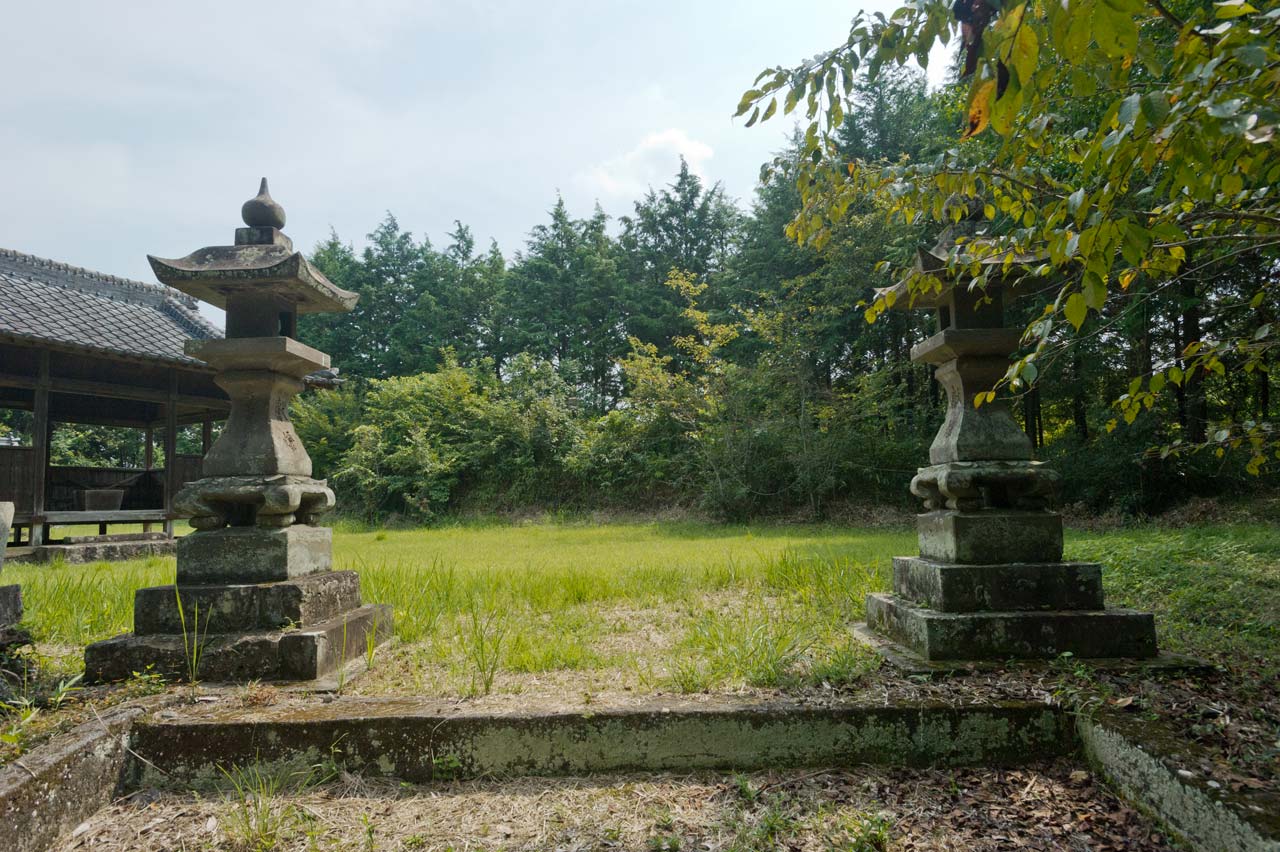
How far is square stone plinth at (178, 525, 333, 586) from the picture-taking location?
10.1ft

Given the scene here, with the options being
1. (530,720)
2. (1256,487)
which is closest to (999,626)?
(530,720)

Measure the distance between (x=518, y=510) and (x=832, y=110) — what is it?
13593mm

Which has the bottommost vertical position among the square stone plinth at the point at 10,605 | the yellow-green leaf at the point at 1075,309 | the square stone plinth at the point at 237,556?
the square stone plinth at the point at 10,605

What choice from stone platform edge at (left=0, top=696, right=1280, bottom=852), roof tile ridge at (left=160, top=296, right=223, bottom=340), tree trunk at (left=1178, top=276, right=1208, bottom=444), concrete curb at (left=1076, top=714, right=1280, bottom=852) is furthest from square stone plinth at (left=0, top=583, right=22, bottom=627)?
tree trunk at (left=1178, top=276, right=1208, bottom=444)

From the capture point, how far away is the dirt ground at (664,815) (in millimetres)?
1897

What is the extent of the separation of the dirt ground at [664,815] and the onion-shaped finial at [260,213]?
9.01 feet

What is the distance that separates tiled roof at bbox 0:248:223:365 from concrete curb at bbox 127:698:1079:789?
20.7ft

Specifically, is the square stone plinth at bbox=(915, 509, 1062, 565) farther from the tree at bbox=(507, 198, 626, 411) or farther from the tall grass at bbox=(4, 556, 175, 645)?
the tree at bbox=(507, 198, 626, 411)

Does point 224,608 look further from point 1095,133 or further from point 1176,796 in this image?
point 1095,133

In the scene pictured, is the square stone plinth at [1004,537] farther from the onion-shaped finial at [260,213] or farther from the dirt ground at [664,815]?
the onion-shaped finial at [260,213]

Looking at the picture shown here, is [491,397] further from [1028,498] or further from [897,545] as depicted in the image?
[1028,498]

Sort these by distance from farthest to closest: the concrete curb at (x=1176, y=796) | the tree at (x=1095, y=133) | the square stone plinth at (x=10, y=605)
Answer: the square stone plinth at (x=10, y=605), the concrete curb at (x=1176, y=796), the tree at (x=1095, y=133)

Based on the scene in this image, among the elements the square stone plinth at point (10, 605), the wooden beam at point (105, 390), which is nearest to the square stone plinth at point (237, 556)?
the square stone plinth at point (10, 605)

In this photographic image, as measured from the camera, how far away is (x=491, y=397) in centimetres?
1795
